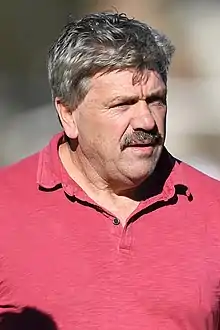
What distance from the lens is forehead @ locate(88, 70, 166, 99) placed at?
2.82 metres

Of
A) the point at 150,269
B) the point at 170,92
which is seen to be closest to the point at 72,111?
the point at 150,269

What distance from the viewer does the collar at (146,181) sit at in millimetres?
2949

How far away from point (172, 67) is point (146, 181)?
2.49 meters

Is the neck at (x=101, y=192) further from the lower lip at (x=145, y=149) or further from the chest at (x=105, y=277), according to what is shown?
the lower lip at (x=145, y=149)

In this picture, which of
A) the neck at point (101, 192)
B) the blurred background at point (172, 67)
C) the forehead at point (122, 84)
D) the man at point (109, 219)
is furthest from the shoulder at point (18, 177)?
the blurred background at point (172, 67)

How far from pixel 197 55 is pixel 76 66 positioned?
2.71 meters

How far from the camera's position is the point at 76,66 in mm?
2877

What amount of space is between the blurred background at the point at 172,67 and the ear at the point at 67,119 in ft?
8.12

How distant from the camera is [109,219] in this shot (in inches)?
114

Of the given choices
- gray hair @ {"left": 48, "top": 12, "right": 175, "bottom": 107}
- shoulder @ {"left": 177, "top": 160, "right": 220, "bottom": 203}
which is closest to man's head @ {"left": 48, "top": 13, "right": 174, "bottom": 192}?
gray hair @ {"left": 48, "top": 12, "right": 175, "bottom": 107}

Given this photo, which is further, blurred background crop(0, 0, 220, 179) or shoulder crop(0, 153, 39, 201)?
blurred background crop(0, 0, 220, 179)

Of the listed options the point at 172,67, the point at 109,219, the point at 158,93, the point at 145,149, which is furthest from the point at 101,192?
the point at 172,67

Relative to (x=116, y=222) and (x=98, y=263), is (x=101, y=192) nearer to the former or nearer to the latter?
(x=116, y=222)

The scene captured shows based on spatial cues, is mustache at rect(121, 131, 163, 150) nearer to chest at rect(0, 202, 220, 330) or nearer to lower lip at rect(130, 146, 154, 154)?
lower lip at rect(130, 146, 154, 154)
